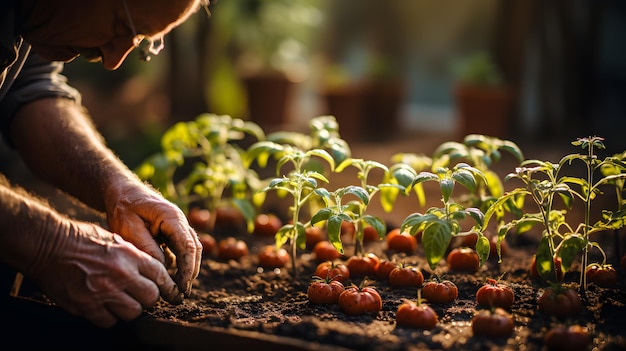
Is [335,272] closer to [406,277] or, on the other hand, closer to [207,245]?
[406,277]

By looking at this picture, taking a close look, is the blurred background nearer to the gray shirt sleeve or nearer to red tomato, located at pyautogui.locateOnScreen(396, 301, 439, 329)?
the gray shirt sleeve

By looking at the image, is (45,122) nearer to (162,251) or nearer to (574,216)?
(162,251)

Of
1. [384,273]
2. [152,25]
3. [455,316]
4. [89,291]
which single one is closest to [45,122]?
[152,25]

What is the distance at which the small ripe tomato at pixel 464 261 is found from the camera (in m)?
2.49

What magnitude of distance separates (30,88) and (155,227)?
85cm

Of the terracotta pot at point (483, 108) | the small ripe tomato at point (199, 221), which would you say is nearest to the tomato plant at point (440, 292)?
the small ripe tomato at point (199, 221)

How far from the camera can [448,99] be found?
704 cm

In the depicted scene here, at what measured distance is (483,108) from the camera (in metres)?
5.29

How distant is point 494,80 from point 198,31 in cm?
268

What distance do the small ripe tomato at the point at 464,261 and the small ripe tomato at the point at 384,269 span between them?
8.5 inches

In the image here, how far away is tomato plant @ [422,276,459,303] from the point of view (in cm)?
216

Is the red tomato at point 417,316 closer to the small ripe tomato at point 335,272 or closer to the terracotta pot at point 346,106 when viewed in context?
the small ripe tomato at point 335,272

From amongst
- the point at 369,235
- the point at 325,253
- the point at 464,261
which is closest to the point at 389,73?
the point at 369,235

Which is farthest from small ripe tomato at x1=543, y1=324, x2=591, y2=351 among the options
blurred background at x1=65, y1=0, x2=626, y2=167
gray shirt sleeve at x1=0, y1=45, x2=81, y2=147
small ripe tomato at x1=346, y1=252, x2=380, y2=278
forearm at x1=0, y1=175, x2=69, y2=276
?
blurred background at x1=65, y1=0, x2=626, y2=167
